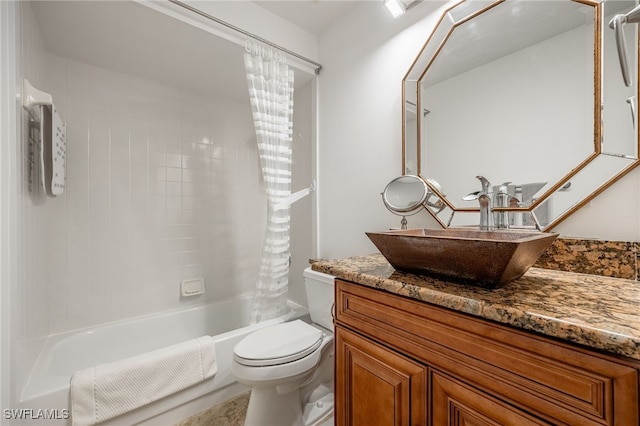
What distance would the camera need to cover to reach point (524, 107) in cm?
109

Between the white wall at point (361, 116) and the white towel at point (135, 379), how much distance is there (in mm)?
1048

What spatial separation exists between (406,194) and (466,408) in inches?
34.5

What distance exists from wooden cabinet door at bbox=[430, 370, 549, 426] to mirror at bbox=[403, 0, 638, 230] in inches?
29.6

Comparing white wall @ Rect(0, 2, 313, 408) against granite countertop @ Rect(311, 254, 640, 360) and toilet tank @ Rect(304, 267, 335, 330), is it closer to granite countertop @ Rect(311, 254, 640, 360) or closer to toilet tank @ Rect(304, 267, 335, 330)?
toilet tank @ Rect(304, 267, 335, 330)

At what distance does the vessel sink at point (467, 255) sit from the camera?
0.62 m

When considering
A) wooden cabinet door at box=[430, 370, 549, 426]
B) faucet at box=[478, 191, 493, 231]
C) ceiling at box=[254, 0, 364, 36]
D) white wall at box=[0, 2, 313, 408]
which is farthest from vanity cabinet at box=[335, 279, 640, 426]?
ceiling at box=[254, 0, 364, 36]

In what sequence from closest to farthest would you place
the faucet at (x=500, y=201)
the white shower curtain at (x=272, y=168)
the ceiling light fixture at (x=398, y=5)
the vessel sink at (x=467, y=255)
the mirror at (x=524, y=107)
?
the vessel sink at (x=467, y=255)
the mirror at (x=524, y=107)
the faucet at (x=500, y=201)
the ceiling light fixture at (x=398, y=5)
the white shower curtain at (x=272, y=168)

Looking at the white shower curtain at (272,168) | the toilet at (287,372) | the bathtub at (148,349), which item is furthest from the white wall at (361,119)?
the bathtub at (148,349)

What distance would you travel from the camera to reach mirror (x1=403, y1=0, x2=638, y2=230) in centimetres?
92

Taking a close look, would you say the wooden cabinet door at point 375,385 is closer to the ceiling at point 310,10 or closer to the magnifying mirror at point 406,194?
the magnifying mirror at point 406,194

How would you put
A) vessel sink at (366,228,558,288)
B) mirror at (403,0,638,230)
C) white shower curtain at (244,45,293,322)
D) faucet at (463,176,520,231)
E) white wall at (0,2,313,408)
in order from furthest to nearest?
1. white shower curtain at (244,45,293,322)
2. white wall at (0,2,313,408)
3. faucet at (463,176,520,231)
4. mirror at (403,0,638,230)
5. vessel sink at (366,228,558,288)

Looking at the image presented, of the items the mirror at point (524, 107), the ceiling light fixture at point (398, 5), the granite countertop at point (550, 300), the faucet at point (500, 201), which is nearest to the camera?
the granite countertop at point (550, 300)

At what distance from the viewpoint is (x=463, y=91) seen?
1.28 m

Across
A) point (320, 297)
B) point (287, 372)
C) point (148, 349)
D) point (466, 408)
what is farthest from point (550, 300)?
point (148, 349)
